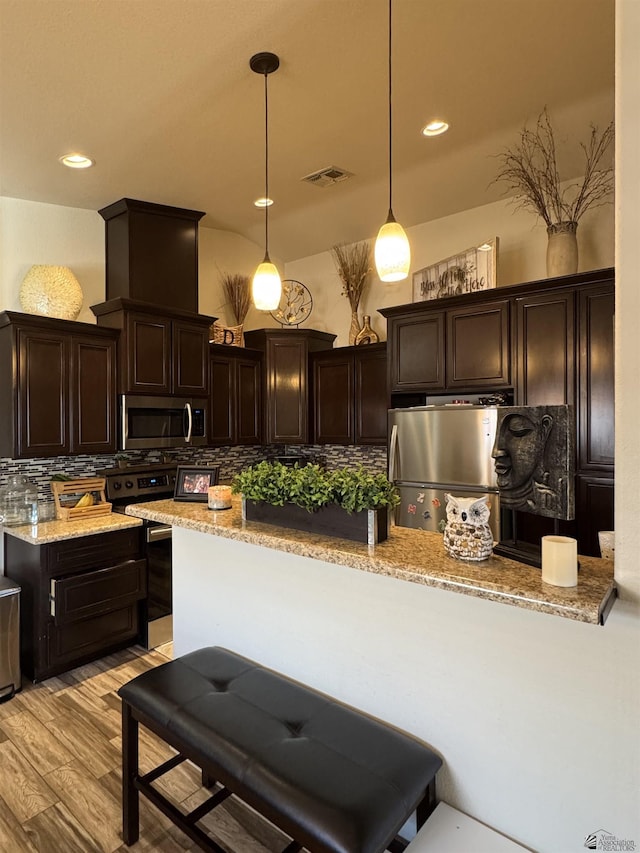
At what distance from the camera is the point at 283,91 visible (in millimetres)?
2350

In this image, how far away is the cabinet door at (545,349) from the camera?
2883 millimetres

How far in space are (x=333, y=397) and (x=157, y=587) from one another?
207 cm

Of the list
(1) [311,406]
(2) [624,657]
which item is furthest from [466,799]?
(1) [311,406]

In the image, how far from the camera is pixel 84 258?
141 inches

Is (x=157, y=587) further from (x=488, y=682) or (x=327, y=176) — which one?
(x=327, y=176)

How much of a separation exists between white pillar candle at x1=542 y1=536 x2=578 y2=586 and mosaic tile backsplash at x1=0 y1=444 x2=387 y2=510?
3076 millimetres

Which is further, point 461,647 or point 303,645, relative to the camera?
point 303,645

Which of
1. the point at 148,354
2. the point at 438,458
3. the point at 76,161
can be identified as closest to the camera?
the point at 76,161

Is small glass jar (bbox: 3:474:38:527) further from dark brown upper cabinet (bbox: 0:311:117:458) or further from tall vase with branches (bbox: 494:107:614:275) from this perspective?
tall vase with branches (bbox: 494:107:614:275)

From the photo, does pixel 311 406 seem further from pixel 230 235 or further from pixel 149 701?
pixel 149 701

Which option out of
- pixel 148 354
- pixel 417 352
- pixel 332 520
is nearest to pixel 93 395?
pixel 148 354

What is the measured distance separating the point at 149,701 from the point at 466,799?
1.04m

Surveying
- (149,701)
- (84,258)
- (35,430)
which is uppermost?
(84,258)

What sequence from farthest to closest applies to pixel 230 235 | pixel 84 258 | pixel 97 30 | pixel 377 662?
1. pixel 230 235
2. pixel 84 258
3. pixel 97 30
4. pixel 377 662
